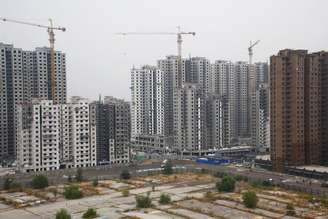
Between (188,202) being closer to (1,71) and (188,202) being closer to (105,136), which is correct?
(105,136)

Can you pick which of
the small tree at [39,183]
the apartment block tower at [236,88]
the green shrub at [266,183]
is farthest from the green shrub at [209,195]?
the apartment block tower at [236,88]

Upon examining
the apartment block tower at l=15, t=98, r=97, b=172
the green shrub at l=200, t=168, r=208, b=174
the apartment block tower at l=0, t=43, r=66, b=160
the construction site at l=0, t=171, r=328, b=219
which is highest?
the apartment block tower at l=0, t=43, r=66, b=160

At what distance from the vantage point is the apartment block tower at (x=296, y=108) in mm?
37688

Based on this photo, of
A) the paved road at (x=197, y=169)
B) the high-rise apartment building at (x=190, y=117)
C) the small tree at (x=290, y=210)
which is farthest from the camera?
the high-rise apartment building at (x=190, y=117)

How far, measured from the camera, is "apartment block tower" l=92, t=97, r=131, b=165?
43438mm

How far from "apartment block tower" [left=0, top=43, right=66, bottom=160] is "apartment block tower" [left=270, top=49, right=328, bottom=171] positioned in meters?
24.6

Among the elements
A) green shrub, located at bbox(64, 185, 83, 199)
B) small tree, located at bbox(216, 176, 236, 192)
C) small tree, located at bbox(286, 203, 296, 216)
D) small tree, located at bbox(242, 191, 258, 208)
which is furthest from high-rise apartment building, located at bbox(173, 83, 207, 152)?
small tree, located at bbox(286, 203, 296, 216)

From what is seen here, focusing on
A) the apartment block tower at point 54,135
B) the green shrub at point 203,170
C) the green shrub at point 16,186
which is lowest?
the green shrub at point 16,186

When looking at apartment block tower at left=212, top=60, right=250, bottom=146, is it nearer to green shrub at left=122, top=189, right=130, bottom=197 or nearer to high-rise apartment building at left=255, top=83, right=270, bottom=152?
high-rise apartment building at left=255, top=83, right=270, bottom=152

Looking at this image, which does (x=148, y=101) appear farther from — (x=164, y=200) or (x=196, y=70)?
(x=164, y=200)

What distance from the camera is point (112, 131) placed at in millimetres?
43781

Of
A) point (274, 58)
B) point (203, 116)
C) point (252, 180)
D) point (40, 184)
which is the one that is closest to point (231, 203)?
point (252, 180)

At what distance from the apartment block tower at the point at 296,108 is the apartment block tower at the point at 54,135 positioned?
17.3 metres

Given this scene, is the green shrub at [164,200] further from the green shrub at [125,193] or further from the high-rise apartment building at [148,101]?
the high-rise apartment building at [148,101]
